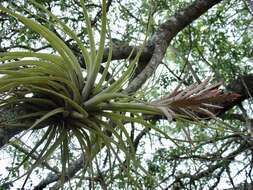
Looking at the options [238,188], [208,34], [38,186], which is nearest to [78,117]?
[38,186]

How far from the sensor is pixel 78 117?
1572 millimetres

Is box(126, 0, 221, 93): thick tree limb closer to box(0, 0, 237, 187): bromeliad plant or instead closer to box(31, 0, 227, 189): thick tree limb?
box(31, 0, 227, 189): thick tree limb

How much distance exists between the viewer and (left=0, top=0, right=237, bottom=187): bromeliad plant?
4.66ft

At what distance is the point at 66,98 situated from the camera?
1.48 m

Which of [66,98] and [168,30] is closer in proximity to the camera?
[66,98]

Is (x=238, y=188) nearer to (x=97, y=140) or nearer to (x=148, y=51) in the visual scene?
(x=148, y=51)

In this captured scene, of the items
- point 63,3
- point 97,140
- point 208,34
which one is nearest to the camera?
point 97,140

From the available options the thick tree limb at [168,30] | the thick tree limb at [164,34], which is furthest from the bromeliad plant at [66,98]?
the thick tree limb at [168,30]

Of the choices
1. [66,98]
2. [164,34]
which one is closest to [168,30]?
[164,34]

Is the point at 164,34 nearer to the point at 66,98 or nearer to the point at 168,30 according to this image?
the point at 168,30

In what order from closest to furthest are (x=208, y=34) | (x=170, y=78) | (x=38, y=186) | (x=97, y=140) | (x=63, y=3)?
(x=97, y=140) → (x=38, y=186) → (x=63, y=3) → (x=170, y=78) → (x=208, y=34)

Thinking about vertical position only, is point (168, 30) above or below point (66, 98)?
above

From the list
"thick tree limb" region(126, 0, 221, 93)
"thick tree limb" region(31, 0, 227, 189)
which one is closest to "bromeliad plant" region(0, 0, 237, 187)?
"thick tree limb" region(31, 0, 227, 189)

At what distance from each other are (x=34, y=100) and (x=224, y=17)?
2808 millimetres
